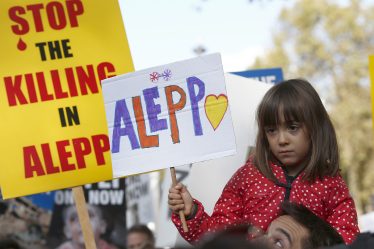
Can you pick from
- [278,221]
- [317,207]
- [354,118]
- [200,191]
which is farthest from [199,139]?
[354,118]

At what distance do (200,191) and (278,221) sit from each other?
8.42ft


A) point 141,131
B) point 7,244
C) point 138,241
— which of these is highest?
point 141,131

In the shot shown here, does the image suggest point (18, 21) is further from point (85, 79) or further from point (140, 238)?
point (140, 238)

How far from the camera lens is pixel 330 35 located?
34.3 m

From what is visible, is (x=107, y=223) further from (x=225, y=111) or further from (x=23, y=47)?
(x=225, y=111)

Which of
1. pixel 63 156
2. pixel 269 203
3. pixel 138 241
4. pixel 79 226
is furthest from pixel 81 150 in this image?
pixel 79 226

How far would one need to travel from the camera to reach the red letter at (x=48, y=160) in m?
4.60

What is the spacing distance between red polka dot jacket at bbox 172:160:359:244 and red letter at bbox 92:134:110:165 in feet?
2.70

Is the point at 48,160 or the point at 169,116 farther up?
the point at 169,116

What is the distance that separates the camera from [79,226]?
8625mm

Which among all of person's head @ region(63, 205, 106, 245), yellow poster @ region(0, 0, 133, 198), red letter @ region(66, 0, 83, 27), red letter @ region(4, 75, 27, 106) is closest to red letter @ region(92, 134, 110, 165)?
yellow poster @ region(0, 0, 133, 198)

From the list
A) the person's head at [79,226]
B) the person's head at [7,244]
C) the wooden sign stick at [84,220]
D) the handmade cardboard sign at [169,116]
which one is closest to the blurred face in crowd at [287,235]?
the handmade cardboard sign at [169,116]

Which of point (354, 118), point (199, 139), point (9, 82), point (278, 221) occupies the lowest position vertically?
point (354, 118)

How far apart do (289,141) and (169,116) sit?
0.58 m
